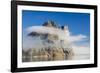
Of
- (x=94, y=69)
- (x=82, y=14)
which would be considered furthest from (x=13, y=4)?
(x=94, y=69)

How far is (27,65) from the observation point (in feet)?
5.66

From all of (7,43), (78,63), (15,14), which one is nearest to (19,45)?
(7,43)

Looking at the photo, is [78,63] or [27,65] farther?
[78,63]

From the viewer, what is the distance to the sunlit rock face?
5.79ft

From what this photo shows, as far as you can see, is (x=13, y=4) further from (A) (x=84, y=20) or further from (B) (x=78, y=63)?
(B) (x=78, y=63)

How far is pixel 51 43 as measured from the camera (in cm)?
181

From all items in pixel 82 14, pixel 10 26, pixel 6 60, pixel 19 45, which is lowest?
pixel 6 60

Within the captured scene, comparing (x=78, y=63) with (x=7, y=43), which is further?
(x=78, y=63)

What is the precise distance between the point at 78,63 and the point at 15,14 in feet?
2.43

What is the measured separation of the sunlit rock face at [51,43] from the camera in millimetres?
1764

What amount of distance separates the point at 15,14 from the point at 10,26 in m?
0.11

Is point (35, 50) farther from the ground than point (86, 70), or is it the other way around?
point (35, 50)

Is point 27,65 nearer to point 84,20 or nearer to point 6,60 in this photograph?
point 6,60

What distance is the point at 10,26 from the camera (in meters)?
1.69
